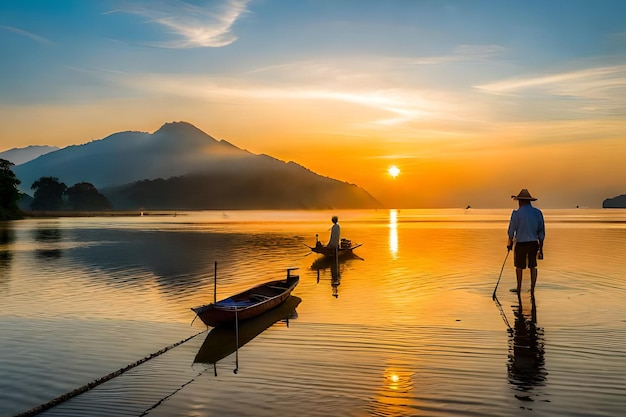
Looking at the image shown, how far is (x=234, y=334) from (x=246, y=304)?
199 centimetres

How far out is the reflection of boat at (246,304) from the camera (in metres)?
Result: 15.2

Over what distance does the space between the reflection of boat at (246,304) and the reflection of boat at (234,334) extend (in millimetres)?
243

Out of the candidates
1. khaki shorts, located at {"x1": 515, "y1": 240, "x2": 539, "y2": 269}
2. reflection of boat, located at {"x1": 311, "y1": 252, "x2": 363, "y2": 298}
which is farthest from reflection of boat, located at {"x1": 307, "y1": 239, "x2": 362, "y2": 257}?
khaki shorts, located at {"x1": 515, "y1": 240, "x2": 539, "y2": 269}

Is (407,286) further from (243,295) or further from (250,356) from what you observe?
(250,356)

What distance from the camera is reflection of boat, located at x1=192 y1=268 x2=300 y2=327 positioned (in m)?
15.2

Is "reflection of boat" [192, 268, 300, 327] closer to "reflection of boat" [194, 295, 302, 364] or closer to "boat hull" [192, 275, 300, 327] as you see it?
"boat hull" [192, 275, 300, 327]

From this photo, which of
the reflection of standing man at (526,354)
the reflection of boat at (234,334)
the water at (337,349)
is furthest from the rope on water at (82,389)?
the reflection of standing man at (526,354)

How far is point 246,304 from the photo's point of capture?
17375mm

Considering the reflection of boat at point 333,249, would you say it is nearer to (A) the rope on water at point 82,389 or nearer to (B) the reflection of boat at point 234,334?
(B) the reflection of boat at point 234,334

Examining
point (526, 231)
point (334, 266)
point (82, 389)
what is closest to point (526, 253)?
point (526, 231)

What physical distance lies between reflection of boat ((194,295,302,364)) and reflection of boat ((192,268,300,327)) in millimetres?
243

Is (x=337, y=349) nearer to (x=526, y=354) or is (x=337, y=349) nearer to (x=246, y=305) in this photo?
(x=526, y=354)

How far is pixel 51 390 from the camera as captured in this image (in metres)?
10.7

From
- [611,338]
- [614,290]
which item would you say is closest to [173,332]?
[611,338]
